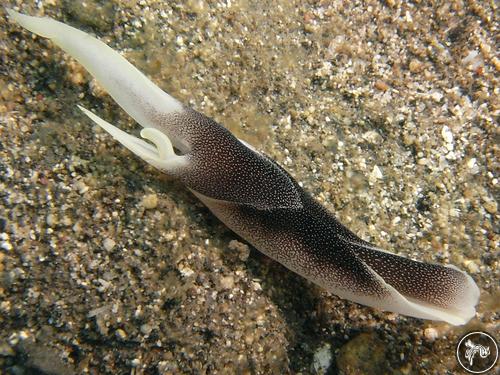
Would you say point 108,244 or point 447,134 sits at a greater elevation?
point 447,134

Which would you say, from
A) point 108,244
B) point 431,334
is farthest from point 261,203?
point 431,334

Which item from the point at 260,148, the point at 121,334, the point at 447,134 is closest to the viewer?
the point at 121,334

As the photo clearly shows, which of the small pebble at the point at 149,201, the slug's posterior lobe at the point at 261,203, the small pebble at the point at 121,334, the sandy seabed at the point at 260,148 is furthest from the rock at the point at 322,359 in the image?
the small pebble at the point at 149,201

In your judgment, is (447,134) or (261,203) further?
(447,134)

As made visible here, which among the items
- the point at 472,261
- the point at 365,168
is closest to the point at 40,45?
the point at 365,168

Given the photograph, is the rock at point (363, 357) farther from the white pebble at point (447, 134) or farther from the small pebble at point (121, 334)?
the white pebble at point (447, 134)

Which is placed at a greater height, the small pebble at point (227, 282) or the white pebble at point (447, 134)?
the white pebble at point (447, 134)

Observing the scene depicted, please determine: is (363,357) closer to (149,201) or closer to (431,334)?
(431,334)
